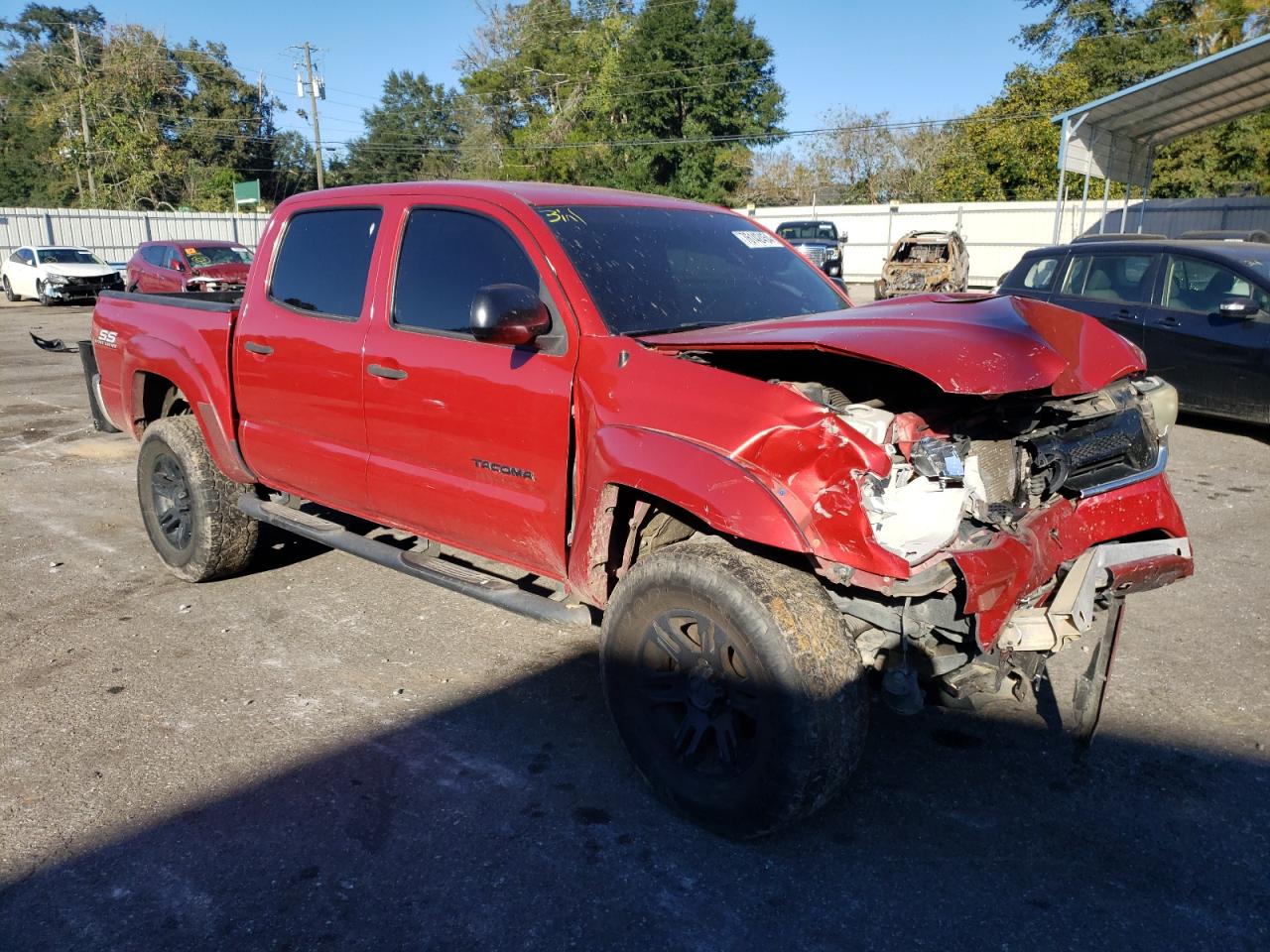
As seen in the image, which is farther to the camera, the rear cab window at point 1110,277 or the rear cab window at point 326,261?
the rear cab window at point 1110,277

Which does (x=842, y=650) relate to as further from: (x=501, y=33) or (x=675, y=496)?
(x=501, y=33)

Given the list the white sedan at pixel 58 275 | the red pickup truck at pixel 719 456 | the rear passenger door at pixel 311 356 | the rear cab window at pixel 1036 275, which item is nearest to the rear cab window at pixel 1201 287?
the rear cab window at pixel 1036 275

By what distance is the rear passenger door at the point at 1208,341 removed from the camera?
802 centimetres

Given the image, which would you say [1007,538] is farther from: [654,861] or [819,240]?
[819,240]

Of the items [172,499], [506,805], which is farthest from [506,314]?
[172,499]

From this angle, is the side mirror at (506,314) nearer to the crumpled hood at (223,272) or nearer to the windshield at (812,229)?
the crumpled hood at (223,272)

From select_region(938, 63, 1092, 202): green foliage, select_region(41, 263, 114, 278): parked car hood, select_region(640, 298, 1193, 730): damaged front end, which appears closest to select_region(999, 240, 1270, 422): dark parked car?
select_region(640, 298, 1193, 730): damaged front end

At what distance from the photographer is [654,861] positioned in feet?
9.69

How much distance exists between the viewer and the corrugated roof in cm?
1531

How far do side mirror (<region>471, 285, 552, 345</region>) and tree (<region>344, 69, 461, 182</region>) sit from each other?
72757 mm

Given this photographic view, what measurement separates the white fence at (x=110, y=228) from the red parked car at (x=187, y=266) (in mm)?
9501

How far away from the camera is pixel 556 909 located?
2730 millimetres

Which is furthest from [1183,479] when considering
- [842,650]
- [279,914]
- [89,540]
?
[89,540]

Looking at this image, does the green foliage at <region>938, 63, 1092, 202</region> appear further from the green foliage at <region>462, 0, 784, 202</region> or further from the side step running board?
the side step running board
